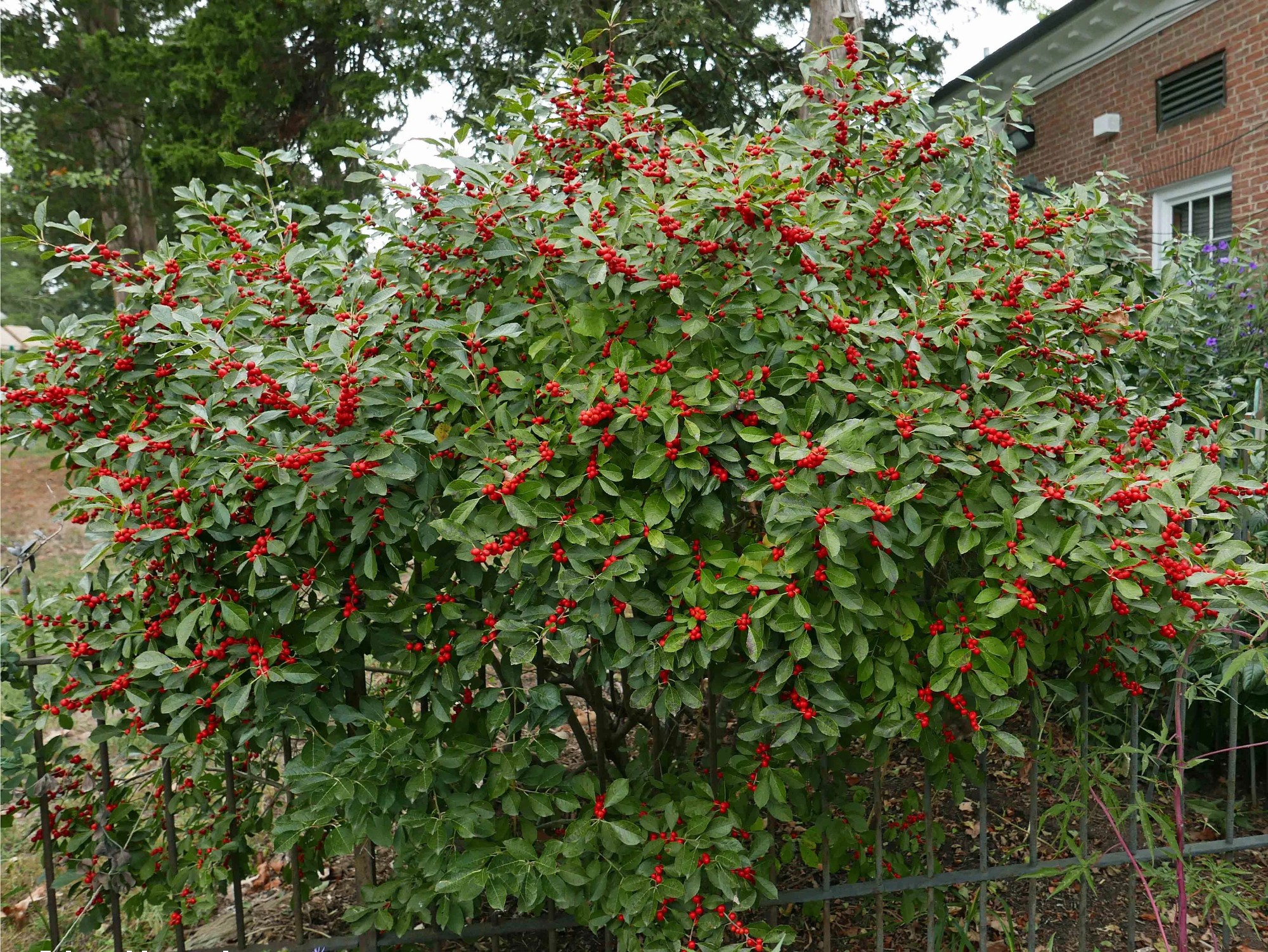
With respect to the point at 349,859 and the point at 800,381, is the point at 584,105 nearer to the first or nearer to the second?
the point at 800,381

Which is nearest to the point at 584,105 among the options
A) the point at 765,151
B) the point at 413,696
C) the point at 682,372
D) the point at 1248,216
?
the point at 765,151

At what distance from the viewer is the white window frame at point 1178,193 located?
336 inches

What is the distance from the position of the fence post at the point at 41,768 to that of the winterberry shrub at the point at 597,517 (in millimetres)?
52

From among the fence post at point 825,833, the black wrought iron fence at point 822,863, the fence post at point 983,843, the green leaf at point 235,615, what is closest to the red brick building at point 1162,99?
the black wrought iron fence at point 822,863

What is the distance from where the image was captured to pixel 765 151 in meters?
2.24

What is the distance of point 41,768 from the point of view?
2.20 m

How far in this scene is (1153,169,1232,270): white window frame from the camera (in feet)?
28.0

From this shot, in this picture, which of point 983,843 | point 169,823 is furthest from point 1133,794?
point 169,823

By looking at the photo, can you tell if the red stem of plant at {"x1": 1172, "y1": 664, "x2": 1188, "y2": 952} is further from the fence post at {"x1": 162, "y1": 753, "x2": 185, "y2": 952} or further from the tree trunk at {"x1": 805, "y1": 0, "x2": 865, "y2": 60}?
the tree trunk at {"x1": 805, "y1": 0, "x2": 865, "y2": 60}

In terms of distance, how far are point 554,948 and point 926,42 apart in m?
10.9

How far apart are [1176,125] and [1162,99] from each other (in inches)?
16.1

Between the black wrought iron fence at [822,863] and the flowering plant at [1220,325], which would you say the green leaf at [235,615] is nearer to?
the black wrought iron fence at [822,863]

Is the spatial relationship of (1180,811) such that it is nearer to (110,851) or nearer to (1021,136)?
(110,851)

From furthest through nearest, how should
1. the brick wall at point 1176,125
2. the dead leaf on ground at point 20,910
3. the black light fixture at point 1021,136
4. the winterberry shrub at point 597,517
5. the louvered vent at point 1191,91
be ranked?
the louvered vent at point 1191,91, the brick wall at point 1176,125, the black light fixture at point 1021,136, the dead leaf on ground at point 20,910, the winterberry shrub at point 597,517
